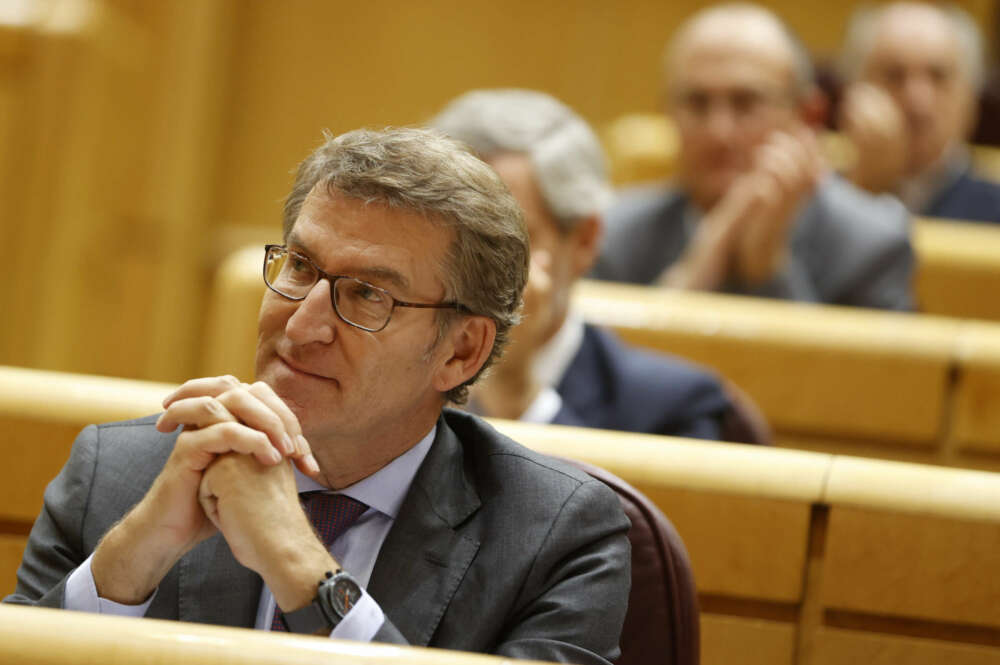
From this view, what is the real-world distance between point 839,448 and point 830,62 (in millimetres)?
1876

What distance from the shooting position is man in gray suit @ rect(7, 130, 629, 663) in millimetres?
1012

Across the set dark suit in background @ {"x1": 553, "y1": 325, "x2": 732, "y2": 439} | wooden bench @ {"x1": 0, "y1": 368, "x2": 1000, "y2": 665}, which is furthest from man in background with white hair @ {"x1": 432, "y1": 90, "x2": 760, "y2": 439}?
wooden bench @ {"x1": 0, "y1": 368, "x2": 1000, "y2": 665}

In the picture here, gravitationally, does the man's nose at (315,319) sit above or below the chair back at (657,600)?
Result: above

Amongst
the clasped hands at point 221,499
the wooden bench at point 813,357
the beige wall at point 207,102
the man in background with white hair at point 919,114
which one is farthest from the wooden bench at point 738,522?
the man in background with white hair at point 919,114

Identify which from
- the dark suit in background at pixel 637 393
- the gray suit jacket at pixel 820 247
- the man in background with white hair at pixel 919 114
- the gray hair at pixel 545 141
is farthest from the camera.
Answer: the man in background with white hair at pixel 919 114

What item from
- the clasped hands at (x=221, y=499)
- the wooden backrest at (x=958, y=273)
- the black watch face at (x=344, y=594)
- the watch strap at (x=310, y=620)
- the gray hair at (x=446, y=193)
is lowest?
the wooden backrest at (x=958, y=273)

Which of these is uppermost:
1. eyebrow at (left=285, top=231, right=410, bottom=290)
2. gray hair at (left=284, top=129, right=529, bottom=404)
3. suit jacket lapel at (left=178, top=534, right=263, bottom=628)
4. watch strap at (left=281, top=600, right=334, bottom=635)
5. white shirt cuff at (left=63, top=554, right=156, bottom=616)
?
gray hair at (left=284, top=129, right=529, bottom=404)

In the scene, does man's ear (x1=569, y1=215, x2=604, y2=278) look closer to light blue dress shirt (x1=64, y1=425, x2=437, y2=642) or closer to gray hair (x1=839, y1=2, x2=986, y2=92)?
light blue dress shirt (x1=64, y1=425, x2=437, y2=642)

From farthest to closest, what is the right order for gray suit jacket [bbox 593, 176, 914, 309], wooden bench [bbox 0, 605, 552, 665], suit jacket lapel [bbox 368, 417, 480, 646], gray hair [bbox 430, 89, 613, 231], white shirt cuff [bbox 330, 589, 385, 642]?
gray suit jacket [bbox 593, 176, 914, 309]
gray hair [bbox 430, 89, 613, 231]
suit jacket lapel [bbox 368, 417, 480, 646]
white shirt cuff [bbox 330, 589, 385, 642]
wooden bench [bbox 0, 605, 552, 665]

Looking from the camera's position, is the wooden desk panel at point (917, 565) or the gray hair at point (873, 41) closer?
the wooden desk panel at point (917, 565)

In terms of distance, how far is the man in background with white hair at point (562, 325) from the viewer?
179cm

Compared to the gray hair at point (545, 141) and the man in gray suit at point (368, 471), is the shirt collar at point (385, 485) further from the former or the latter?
the gray hair at point (545, 141)

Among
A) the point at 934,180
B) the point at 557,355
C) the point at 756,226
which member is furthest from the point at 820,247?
the point at 557,355

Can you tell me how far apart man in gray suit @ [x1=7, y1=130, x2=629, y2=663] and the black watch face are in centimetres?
2
